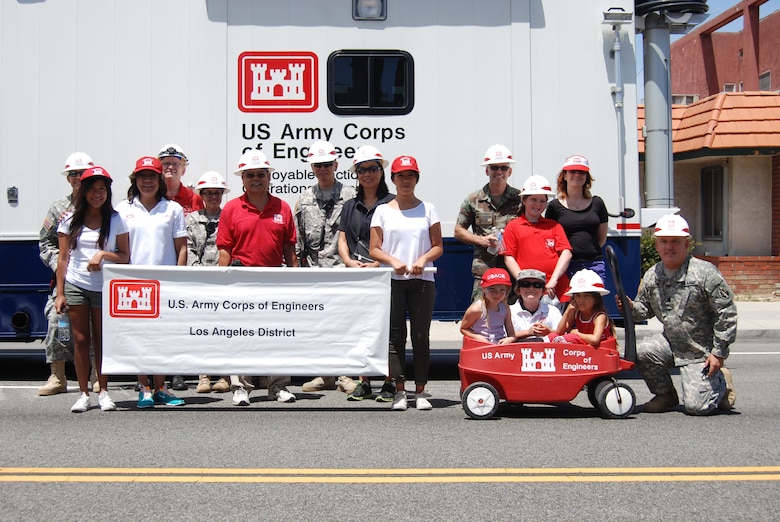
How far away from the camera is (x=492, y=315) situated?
708 cm

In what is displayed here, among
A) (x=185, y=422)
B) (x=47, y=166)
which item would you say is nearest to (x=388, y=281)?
(x=185, y=422)

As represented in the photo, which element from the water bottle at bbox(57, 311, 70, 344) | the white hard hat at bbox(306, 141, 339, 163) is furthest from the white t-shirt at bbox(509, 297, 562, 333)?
the water bottle at bbox(57, 311, 70, 344)

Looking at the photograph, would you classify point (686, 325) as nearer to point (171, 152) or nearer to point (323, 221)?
point (323, 221)

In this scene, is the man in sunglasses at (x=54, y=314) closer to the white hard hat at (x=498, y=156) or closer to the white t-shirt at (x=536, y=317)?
the white hard hat at (x=498, y=156)

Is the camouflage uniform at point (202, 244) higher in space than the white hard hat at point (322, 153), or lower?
lower

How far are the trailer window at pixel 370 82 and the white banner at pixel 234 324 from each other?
2.16m

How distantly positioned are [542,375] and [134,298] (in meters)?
3.16

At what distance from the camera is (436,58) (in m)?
8.92

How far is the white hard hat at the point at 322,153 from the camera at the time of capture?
317 inches

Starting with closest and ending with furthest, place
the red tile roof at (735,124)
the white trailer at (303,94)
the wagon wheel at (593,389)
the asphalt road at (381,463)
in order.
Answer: the asphalt road at (381,463) → the wagon wheel at (593,389) → the white trailer at (303,94) → the red tile roof at (735,124)

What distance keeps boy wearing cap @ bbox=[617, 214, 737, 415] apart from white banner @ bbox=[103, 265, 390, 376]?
2048mm

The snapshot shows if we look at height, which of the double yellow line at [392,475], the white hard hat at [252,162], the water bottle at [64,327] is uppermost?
the white hard hat at [252,162]

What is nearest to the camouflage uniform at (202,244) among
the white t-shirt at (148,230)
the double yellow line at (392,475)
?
the white t-shirt at (148,230)

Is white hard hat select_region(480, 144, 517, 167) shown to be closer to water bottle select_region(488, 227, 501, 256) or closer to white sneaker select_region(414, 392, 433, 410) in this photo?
water bottle select_region(488, 227, 501, 256)
